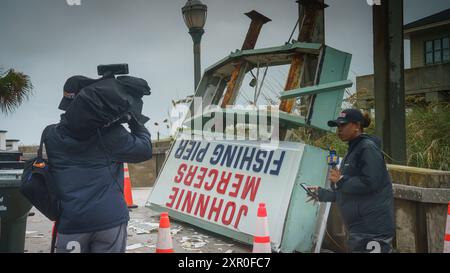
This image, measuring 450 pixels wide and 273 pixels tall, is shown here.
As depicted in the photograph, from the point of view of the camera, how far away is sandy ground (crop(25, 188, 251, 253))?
16.8 feet

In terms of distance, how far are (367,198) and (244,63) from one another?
3.79m

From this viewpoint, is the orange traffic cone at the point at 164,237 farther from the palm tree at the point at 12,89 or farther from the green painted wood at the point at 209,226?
the palm tree at the point at 12,89

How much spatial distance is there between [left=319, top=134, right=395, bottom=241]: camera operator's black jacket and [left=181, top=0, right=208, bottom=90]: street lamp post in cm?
507

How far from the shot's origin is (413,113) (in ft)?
22.4

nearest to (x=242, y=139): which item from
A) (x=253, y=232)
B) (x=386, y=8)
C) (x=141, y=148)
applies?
(x=253, y=232)

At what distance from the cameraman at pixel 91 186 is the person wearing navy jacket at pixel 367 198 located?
176 centimetres

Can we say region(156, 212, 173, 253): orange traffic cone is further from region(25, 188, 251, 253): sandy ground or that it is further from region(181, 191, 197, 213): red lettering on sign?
region(181, 191, 197, 213): red lettering on sign

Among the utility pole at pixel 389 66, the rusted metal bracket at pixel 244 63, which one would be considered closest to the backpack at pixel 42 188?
the rusted metal bracket at pixel 244 63

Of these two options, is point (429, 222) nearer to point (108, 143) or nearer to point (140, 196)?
point (108, 143)

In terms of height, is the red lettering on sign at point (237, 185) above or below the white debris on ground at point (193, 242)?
above

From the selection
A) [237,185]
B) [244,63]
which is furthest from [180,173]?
[244,63]

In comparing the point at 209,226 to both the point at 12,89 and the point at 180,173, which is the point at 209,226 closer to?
the point at 180,173

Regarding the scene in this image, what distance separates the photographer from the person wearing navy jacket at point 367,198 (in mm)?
3389

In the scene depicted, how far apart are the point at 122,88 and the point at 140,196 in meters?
7.04
